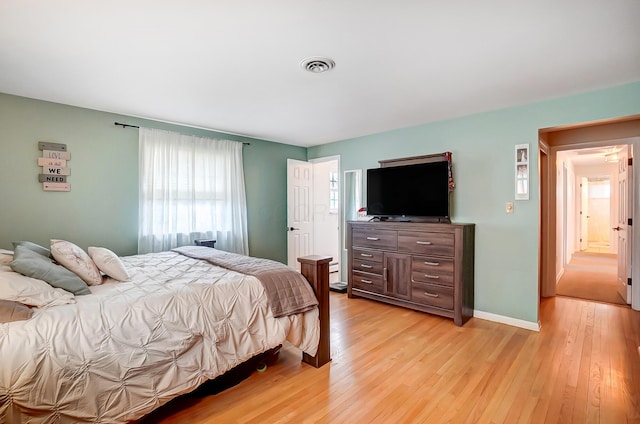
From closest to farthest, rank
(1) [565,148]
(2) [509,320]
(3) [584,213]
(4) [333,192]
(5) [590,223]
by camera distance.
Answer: (2) [509,320] → (1) [565,148] → (4) [333,192] → (3) [584,213] → (5) [590,223]

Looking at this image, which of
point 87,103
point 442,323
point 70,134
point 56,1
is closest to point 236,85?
point 56,1

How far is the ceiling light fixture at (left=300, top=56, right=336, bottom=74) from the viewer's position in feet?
7.39

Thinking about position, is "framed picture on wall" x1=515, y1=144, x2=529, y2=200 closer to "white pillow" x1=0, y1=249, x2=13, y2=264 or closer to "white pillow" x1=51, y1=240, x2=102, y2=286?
"white pillow" x1=51, y1=240, x2=102, y2=286

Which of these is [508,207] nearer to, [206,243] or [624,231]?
[624,231]

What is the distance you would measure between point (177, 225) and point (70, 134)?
1.45 meters

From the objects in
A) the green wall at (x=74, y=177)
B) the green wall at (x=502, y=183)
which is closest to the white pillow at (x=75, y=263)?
the green wall at (x=74, y=177)

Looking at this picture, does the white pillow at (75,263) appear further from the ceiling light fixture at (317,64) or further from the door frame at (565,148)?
the door frame at (565,148)

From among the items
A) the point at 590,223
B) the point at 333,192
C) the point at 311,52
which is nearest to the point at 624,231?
the point at 333,192

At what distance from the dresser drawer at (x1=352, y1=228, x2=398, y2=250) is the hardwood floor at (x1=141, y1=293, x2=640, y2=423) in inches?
39.7

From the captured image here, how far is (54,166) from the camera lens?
10.4 ft

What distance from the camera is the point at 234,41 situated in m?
2.01

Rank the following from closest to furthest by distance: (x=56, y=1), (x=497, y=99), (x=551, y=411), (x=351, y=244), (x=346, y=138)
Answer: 1. (x=56, y=1)
2. (x=551, y=411)
3. (x=497, y=99)
4. (x=351, y=244)
5. (x=346, y=138)

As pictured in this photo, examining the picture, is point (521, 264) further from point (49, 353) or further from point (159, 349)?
point (49, 353)

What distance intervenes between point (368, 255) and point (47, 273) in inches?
130
